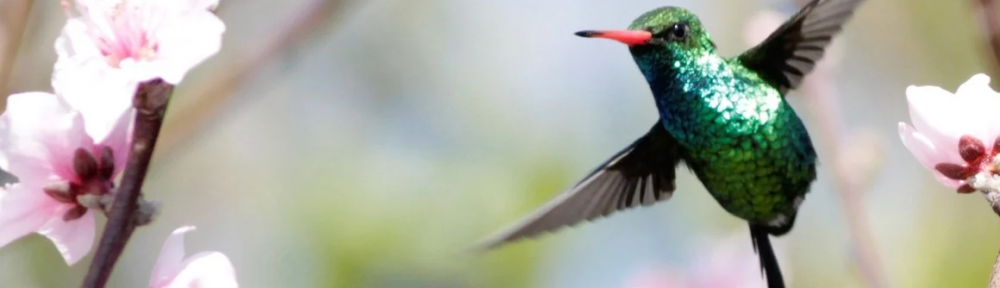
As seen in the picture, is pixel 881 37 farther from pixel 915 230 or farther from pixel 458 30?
pixel 458 30

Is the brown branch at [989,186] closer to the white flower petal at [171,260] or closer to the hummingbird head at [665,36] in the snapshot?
the hummingbird head at [665,36]

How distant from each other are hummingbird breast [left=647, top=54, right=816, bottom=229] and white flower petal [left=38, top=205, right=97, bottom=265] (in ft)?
2.81

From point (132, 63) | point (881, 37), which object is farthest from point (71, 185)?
point (881, 37)

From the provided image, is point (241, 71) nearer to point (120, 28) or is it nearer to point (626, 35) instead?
point (120, 28)

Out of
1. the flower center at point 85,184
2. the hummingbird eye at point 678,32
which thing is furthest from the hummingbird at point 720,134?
the flower center at point 85,184

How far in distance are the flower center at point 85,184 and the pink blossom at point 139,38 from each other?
156mm

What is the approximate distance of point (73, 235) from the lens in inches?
56.9

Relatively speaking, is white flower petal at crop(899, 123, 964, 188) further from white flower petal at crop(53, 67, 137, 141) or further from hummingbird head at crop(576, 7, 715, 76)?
white flower petal at crop(53, 67, 137, 141)

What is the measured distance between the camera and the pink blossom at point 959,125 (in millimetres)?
1504

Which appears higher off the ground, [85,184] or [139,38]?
[139,38]

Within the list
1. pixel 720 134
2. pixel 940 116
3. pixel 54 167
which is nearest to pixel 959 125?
pixel 940 116

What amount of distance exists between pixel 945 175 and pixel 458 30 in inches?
111

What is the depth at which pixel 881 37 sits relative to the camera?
152 inches

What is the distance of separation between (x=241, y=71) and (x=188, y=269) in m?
0.55
